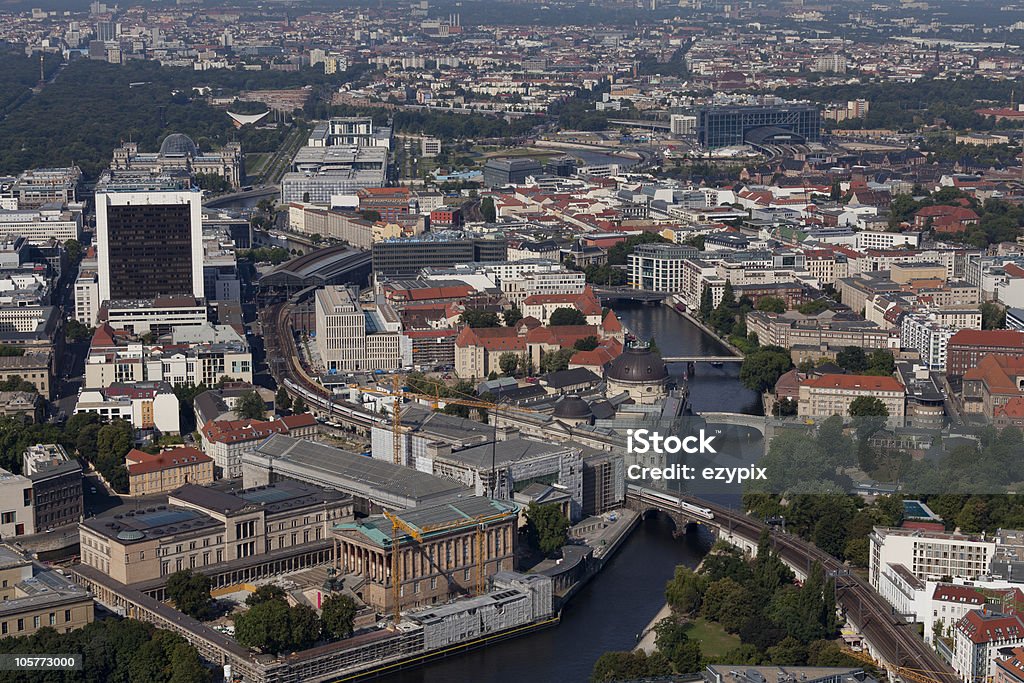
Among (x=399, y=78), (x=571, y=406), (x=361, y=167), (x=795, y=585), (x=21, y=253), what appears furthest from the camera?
(x=399, y=78)

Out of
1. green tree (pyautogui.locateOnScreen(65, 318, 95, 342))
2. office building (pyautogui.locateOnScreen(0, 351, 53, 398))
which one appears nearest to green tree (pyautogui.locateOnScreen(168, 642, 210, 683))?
office building (pyautogui.locateOnScreen(0, 351, 53, 398))

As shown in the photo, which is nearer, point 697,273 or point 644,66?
point 697,273

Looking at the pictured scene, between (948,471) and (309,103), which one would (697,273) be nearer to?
(948,471)

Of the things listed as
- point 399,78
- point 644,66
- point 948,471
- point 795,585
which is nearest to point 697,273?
point 948,471

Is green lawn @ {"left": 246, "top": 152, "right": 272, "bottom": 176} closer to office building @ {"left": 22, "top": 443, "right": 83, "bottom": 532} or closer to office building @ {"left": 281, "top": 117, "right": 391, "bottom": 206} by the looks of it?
office building @ {"left": 281, "top": 117, "right": 391, "bottom": 206}

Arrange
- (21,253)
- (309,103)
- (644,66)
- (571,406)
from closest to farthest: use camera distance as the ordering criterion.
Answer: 1. (571,406)
2. (21,253)
3. (309,103)
4. (644,66)
